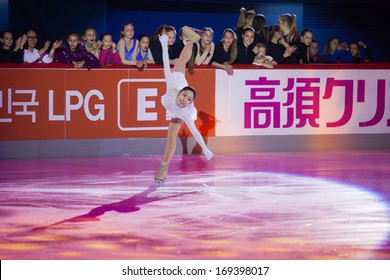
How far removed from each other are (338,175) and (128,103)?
303 cm

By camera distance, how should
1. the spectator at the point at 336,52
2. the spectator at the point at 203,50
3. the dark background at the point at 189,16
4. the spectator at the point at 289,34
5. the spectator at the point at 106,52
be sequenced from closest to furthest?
the spectator at the point at 106,52 < the spectator at the point at 203,50 < the spectator at the point at 289,34 < the spectator at the point at 336,52 < the dark background at the point at 189,16

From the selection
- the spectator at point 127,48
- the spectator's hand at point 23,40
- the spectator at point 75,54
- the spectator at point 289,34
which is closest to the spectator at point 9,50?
the spectator's hand at point 23,40

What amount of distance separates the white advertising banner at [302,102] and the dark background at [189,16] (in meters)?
4.24

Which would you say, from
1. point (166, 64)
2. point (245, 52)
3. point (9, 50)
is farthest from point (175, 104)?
point (245, 52)

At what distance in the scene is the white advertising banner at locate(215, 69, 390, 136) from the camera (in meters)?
12.3

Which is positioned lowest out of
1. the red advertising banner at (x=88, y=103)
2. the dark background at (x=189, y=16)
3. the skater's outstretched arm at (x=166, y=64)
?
the red advertising banner at (x=88, y=103)

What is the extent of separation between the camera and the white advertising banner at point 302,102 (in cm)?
1231

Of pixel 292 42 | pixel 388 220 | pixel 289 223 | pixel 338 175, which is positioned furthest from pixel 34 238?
pixel 292 42

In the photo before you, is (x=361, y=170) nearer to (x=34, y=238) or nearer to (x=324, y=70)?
(x=324, y=70)

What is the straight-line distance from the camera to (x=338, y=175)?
34.1 feet

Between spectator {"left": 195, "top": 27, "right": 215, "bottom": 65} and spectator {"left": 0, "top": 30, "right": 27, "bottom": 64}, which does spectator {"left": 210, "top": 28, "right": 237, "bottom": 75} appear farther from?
spectator {"left": 0, "top": 30, "right": 27, "bottom": 64}

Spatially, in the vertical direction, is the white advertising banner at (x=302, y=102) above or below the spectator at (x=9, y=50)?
below

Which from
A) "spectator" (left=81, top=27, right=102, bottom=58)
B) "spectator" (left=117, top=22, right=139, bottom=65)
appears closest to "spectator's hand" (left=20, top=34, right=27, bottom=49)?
"spectator" (left=81, top=27, right=102, bottom=58)

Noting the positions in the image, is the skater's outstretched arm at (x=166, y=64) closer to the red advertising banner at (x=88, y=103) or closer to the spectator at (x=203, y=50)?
the red advertising banner at (x=88, y=103)
